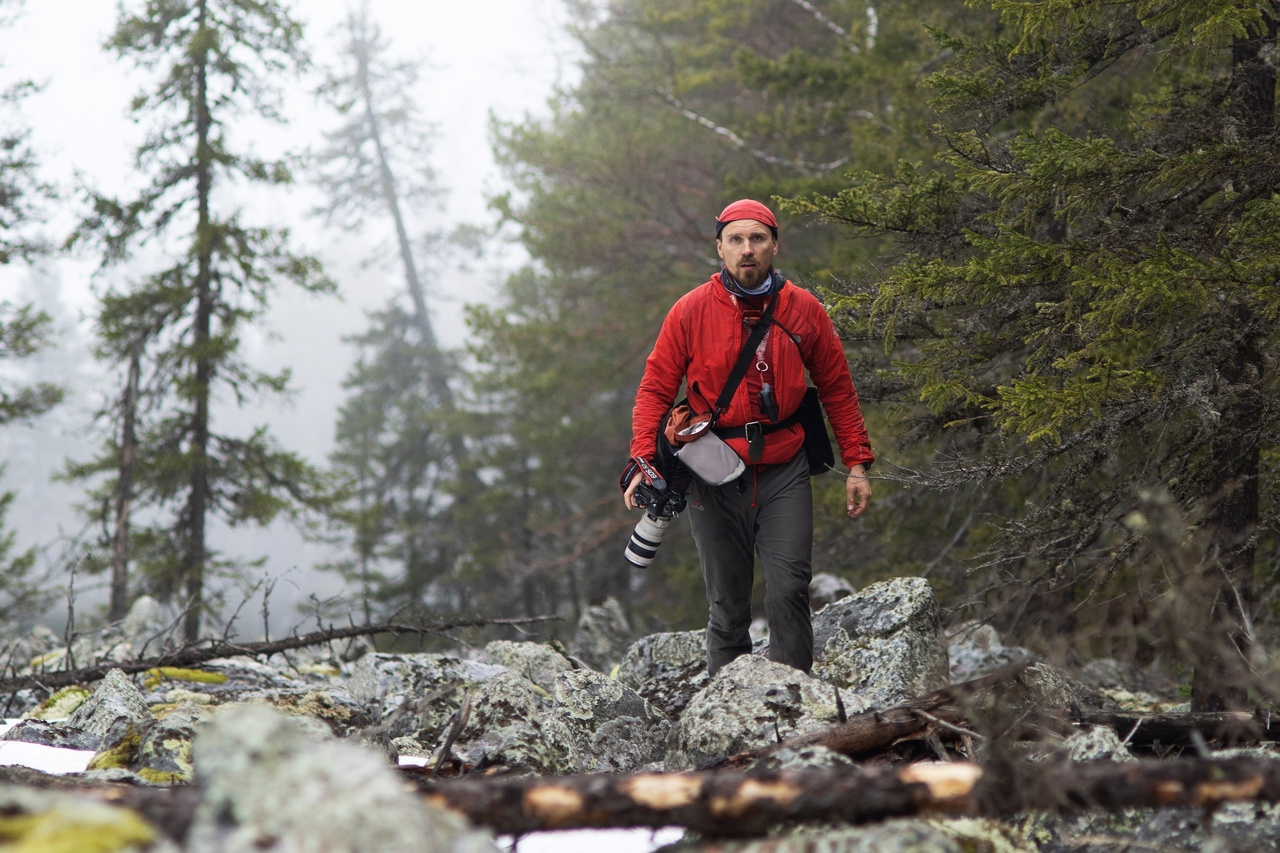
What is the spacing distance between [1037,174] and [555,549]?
1783cm

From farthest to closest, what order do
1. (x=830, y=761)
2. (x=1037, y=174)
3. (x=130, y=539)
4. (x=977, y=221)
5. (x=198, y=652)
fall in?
(x=130, y=539), (x=198, y=652), (x=977, y=221), (x=1037, y=174), (x=830, y=761)

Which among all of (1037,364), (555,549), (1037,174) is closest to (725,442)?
(1037,364)

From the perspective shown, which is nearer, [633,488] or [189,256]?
[633,488]

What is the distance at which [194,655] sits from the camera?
22.5 ft

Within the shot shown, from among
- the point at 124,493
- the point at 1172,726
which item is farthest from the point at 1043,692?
the point at 124,493

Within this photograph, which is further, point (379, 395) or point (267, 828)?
point (379, 395)

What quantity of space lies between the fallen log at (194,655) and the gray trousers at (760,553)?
1974 millimetres

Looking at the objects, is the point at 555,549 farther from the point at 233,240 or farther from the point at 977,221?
the point at 977,221

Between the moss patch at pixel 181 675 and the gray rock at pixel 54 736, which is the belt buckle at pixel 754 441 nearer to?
the gray rock at pixel 54 736

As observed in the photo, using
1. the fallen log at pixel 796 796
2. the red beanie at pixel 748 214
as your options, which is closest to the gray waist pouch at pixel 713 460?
the red beanie at pixel 748 214

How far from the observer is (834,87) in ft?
35.1

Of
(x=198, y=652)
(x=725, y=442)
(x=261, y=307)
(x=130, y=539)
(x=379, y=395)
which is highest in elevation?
(x=379, y=395)

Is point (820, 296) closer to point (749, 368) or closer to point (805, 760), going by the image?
point (749, 368)

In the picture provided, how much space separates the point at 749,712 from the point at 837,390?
1.92 metres
